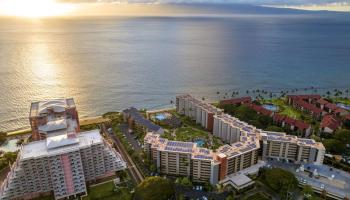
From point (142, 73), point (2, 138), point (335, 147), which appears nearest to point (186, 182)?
point (335, 147)

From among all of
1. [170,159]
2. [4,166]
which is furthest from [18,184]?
[170,159]

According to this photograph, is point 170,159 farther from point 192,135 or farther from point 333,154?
point 333,154

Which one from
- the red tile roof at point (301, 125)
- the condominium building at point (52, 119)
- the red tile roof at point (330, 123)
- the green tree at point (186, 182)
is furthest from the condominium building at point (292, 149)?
the condominium building at point (52, 119)

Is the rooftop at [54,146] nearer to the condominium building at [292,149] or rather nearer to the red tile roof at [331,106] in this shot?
the condominium building at [292,149]

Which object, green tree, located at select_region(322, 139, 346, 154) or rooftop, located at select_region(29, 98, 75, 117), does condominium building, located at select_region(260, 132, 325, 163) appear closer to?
green tree, located at select_region(322, 139, 346, 154)

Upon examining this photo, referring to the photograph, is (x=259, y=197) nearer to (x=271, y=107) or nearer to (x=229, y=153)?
(x=229, y=153)
